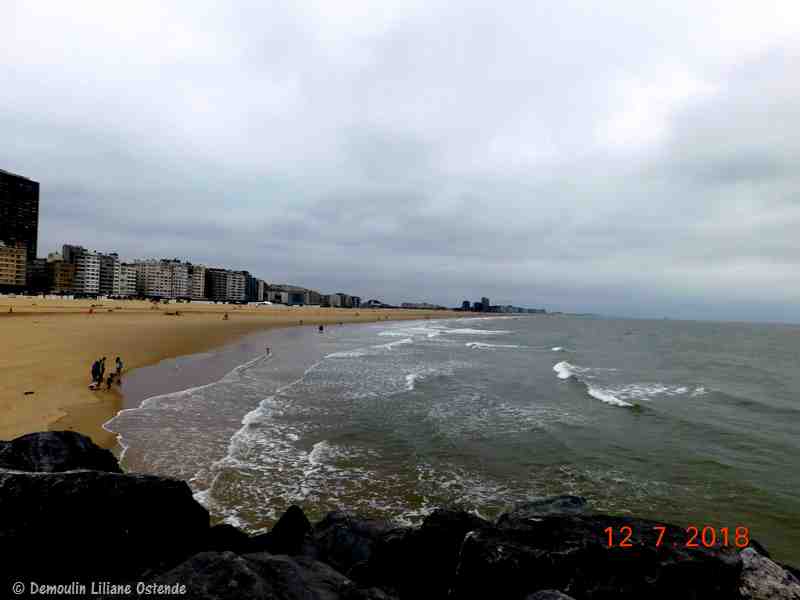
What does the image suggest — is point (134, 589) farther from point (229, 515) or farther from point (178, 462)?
point (178, 462)

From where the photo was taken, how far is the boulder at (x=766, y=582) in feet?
14.8

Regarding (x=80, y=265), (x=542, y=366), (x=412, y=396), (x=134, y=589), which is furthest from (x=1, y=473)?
(x=80, y=265)

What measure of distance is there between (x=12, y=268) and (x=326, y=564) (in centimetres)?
13642

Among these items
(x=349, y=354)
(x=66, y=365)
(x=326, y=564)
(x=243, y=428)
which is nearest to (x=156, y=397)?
(x=243, y=428)

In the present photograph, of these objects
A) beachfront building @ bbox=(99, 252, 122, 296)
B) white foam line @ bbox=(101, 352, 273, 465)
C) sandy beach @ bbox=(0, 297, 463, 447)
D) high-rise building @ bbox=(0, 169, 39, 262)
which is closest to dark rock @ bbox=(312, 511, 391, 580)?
white foam line @ bbox=(101, 352, 273, 465)

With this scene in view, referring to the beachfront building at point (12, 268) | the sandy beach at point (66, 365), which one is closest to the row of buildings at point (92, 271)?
the beachfront building at point (12, 268)

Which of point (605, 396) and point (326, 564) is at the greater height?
point (326, 564)

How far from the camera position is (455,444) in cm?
1261

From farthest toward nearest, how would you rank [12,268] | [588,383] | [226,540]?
[12,268], [588,383], [226,540]

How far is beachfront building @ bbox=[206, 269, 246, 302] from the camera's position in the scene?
17125 cm

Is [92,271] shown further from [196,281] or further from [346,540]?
[346,540]

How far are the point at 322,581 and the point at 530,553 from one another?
2127 mm

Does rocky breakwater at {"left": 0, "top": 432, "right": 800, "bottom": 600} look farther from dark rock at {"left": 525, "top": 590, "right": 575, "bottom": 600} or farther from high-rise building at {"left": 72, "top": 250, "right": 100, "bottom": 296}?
high-rise building at {"left": 72, "top": 250, "right": 100, "bottom": 296}

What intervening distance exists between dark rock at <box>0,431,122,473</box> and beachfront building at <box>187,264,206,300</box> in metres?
168
